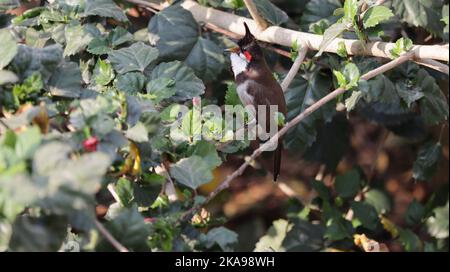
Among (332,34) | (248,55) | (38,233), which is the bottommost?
(248,55)

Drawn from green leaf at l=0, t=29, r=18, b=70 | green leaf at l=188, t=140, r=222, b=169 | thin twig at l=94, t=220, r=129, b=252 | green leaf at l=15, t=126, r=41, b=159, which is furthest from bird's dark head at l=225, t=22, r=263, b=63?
green leaf at l=15, t=126, r=41, b=159

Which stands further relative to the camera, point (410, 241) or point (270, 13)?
point (410, 241)

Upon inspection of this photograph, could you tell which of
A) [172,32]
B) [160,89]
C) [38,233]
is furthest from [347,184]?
[38,233]

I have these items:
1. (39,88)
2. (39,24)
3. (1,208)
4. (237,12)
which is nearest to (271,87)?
(237,12)

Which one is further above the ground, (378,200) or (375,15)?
(375,15)

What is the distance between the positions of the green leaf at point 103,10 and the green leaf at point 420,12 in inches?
31.5

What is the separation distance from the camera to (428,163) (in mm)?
2402

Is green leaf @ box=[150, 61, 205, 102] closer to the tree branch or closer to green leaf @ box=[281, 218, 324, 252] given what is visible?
the tree branch

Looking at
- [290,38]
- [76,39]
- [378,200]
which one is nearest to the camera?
[76,39]

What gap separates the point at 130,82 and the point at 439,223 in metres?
1.30

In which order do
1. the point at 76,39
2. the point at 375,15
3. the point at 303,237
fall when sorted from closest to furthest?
the point at 375,15, the point at 76,39, the point at 303,237

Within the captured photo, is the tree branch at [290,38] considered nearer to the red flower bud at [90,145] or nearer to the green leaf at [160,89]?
the green leaf at [160,89]

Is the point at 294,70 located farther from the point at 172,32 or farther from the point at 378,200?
the point at 378,200

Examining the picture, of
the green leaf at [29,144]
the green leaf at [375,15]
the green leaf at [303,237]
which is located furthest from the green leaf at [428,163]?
the green leaf at [29,144]
